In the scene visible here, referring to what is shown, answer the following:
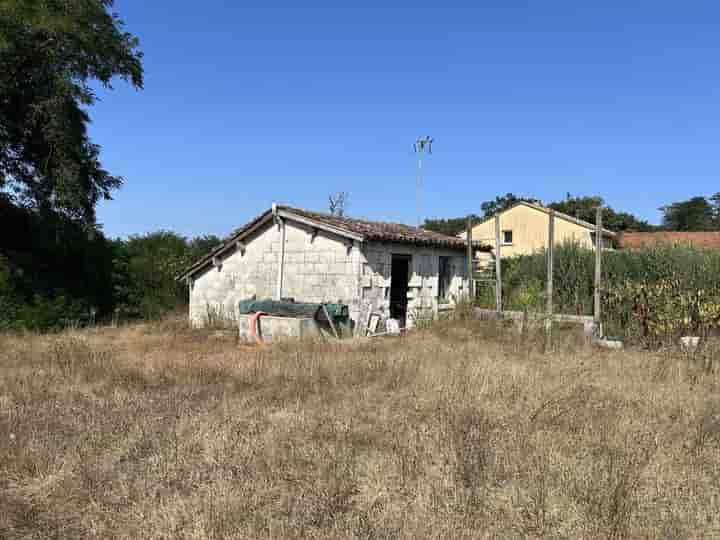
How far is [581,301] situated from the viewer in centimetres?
1099

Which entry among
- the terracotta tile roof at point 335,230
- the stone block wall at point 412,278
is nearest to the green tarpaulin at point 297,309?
the stone block wall at point 412,278

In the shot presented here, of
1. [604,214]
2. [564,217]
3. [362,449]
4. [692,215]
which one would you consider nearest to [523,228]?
[564,217]

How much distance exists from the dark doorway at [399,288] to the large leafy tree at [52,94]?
9484 mm

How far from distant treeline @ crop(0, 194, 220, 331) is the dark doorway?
727 centimetres

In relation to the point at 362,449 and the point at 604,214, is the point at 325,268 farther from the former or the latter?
the point at 604,214

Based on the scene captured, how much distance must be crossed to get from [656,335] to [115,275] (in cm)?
1576

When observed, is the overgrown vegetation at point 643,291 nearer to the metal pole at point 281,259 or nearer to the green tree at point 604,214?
the metal pole at point 281,259

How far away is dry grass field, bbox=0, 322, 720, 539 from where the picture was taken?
3395mm

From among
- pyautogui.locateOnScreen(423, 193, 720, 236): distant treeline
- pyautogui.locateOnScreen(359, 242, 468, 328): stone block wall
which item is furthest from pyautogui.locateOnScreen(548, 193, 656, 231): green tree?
pyautogui.locateOnScreen(359, 242, 468, 328): stone block wall

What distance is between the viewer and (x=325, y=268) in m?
12.9

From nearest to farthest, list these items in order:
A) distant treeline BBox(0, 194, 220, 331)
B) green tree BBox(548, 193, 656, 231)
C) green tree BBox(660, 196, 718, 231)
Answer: distant treeline BBox(0, 194, 220, 331) < green tree BBox(548, 193, 656, 231) < green tree BBox(660, 196, 718, 231)

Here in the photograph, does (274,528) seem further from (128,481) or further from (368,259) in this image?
(368,259)

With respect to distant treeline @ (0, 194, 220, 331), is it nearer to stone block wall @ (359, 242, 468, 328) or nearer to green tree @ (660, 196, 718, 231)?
stone block wall @ (359, 242, 468, 328)

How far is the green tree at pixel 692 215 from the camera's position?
200 feet
